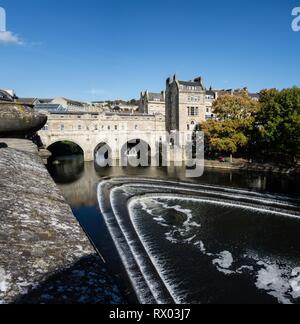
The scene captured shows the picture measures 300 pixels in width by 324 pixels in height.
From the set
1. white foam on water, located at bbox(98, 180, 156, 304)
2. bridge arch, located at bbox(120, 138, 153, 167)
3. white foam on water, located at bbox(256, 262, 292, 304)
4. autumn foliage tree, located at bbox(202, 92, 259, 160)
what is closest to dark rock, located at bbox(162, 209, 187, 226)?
white foam on water, located at bbox(98, 180, 156, 304)

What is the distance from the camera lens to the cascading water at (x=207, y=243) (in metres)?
12.0

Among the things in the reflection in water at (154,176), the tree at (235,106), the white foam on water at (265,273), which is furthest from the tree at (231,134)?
the white foam on water at (265,273)

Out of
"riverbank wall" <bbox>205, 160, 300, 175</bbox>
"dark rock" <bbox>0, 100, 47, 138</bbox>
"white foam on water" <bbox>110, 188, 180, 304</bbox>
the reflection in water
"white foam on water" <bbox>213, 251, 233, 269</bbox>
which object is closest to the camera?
"dark rock" <bbox>0, 100, 47, 138</bbox>

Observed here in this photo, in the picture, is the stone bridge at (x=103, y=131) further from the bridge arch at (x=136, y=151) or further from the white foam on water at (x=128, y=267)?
the white foam on water at (x=128, y=267)

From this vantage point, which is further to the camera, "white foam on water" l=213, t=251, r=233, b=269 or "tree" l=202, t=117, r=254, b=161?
"tree" l=202, t=117, r=254, b=161

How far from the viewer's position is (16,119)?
24.6 ft

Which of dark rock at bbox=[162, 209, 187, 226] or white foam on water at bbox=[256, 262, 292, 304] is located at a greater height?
dark rock at bbox=[162, 209, 187, 226]

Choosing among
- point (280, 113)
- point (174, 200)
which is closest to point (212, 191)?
point (174, 200)

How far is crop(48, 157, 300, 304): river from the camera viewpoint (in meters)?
12.1

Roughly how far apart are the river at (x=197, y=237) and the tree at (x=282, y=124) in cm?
856

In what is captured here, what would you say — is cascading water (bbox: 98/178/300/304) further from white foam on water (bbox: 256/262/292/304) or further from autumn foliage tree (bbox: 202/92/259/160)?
autumn foliage tree (bbox: 202/92/259/160)

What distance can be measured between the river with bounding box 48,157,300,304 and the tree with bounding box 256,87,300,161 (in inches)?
337

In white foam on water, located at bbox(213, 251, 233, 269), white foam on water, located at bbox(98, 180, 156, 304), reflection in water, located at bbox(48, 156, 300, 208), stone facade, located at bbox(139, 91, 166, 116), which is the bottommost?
white foam on water, located at bbox(213, 251, 233, 269)

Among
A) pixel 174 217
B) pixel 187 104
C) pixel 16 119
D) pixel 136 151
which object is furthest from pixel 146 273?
pixel 136 151
